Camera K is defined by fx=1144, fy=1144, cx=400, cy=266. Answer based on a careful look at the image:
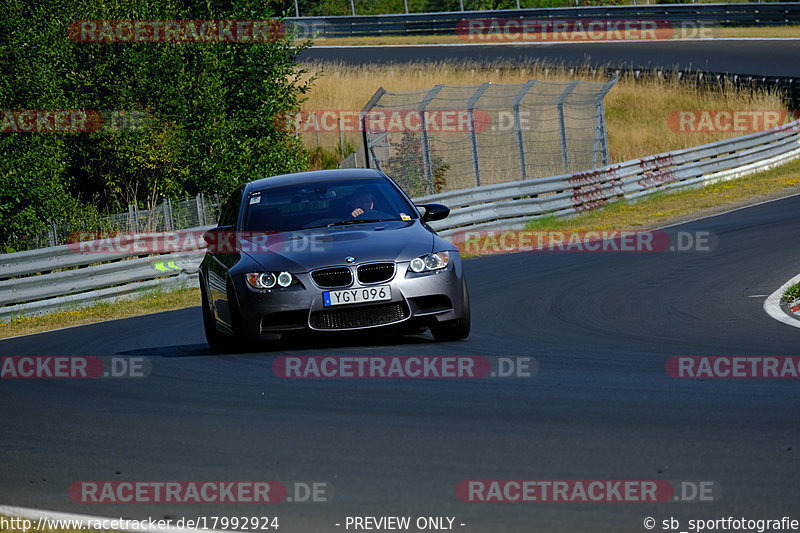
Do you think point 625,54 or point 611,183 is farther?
point 625,54

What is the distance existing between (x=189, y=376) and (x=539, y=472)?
13.3 ft

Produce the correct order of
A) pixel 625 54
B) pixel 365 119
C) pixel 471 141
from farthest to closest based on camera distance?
pixel 625 54 < pixel 471 141 < pixel 365 119

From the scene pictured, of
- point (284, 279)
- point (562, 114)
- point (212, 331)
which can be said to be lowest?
point (562, 114)

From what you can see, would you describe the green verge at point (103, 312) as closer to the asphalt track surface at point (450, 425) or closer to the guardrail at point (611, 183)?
the asphalt track surface at point (450, 425)

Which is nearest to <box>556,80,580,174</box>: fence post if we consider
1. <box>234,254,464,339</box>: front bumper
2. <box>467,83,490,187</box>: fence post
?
<box>467,83,490,187</box>: fence post

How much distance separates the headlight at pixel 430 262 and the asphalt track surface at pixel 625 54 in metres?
31.4

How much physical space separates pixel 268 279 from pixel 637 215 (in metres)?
14.9

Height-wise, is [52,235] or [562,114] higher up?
[562,114]

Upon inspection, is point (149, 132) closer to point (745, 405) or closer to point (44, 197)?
point (44, 197)

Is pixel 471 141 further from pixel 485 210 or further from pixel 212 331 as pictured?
pixel 212 331

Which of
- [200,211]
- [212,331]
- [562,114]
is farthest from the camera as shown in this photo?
[562,114]

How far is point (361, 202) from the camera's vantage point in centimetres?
1022

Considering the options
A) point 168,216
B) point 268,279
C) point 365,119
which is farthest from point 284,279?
point 365,119

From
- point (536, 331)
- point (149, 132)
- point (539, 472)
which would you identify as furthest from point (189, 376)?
point (149, 132)
